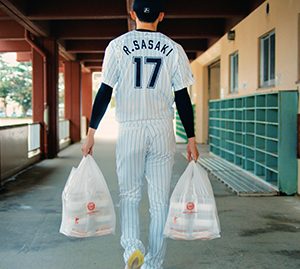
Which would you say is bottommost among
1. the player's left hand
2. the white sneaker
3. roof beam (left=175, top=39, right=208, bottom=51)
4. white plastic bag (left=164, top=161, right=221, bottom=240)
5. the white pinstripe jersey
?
the white sneaker

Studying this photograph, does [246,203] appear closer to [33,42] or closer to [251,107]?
[251,107]

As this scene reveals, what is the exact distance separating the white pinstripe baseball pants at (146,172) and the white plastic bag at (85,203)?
5.3 inches

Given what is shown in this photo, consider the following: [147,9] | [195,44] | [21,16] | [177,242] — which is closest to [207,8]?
[21,16]

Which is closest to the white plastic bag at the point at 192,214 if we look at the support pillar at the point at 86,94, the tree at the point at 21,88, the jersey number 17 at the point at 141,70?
the jersey number 17 at the point at 141,70

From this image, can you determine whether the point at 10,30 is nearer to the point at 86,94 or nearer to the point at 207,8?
the point at 207,8

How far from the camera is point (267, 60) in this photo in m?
8.77

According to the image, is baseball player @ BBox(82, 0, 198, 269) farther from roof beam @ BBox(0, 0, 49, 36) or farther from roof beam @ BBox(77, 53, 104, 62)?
roof beam @ BBox(77, 53, 104, 62)

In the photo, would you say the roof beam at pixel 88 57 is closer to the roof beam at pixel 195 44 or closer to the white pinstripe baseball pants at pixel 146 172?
the roof beam at pixel 195 44

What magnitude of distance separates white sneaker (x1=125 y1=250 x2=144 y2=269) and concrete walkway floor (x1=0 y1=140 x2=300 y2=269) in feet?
2.27

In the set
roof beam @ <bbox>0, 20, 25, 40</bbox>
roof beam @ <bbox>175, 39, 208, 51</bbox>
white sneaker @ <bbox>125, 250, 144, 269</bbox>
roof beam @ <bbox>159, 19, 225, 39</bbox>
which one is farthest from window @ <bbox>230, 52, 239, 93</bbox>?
white sneaker @ <bbox>125, 250, 144, 269</bbox>

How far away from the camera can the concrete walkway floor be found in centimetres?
379

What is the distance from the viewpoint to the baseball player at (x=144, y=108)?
117 inches

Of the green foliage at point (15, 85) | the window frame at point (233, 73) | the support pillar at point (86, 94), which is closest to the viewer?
the window frame at point (233, 73)

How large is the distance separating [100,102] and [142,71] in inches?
12.9
